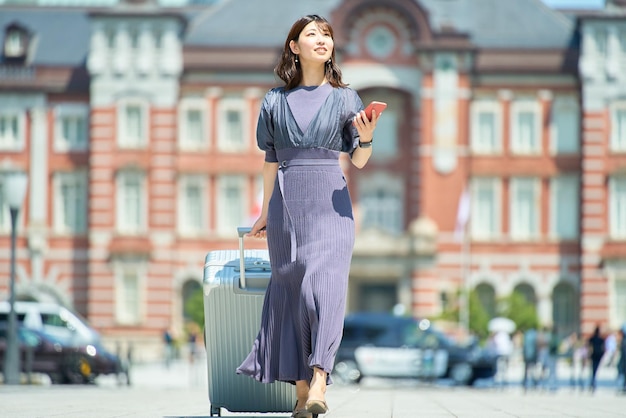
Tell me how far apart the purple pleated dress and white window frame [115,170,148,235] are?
3752cm

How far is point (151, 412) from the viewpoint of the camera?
10062mm

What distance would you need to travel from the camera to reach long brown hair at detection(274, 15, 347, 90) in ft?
27.3

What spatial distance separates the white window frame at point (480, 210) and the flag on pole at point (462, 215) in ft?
1.85

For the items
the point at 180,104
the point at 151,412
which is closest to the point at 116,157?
the point at 180,104

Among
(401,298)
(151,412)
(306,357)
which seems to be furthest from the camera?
(401,298)

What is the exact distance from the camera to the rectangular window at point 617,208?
1773 inches

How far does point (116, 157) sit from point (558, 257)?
44.9 feet

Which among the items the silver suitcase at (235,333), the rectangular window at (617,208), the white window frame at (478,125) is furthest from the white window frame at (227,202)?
the silver suitcase at (235,333)

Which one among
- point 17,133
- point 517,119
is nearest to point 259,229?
point 517,119

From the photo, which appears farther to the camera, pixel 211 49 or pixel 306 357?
pixel 211 49

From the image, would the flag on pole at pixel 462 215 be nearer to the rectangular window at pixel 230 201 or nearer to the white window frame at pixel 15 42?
the rectangular window at pixel 230 201

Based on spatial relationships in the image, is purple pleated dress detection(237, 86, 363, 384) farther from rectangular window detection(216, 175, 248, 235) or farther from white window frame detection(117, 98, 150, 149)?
rectangular window detection(216, 175, 248, 235)

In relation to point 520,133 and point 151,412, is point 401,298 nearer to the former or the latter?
point 520,133

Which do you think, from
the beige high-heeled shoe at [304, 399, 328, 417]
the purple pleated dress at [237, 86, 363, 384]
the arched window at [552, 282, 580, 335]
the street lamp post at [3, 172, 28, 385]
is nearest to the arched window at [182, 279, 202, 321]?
the arched window at [552, 282, 580, 335]
